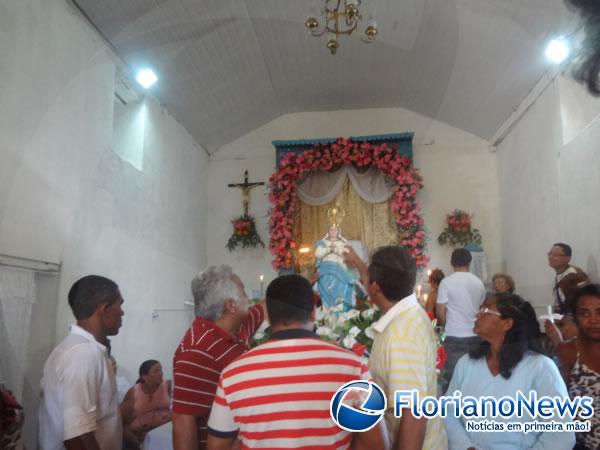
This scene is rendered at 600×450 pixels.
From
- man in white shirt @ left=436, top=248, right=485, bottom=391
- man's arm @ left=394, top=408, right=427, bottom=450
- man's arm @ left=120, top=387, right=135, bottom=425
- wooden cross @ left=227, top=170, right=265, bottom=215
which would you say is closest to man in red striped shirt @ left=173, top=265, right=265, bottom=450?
man's arm @ left=394, top=408, right=427, bottom=450

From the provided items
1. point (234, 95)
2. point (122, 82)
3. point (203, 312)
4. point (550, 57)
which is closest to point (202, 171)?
point (234, 95)

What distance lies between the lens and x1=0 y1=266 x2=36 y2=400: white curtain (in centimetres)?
314

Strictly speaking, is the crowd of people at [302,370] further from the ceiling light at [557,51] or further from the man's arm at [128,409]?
the ceiling light at [557,51]

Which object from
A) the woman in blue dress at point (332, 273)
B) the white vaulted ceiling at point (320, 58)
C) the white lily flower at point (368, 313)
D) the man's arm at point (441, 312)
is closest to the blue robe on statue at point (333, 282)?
the woman in blue dress at point (332, 273)

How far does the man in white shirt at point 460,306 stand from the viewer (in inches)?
159

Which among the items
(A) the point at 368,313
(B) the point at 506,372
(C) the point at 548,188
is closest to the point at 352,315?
(A) the point at 368,313

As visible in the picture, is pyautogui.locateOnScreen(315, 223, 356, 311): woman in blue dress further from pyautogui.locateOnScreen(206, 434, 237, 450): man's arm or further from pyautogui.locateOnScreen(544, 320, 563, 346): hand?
pyautogui.locateOnScreen(206, 434, 237, 450): man's arm

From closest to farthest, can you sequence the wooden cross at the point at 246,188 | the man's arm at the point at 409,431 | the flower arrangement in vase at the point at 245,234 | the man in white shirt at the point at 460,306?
the man's arm at the point at 409,431, the man in white shirt at the point at 460,306, the flower arrangement in vase at the point at 245,234, the wooden cross at the point at 246,188

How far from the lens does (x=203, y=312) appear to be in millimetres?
1964

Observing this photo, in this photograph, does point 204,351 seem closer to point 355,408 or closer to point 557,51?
point 355,408

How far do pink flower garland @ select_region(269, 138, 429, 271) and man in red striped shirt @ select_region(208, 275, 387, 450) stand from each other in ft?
18.9

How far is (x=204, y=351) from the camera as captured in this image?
71.1 inches

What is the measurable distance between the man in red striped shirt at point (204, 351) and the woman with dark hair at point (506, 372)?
97 cm

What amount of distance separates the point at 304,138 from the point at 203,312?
647 cm
